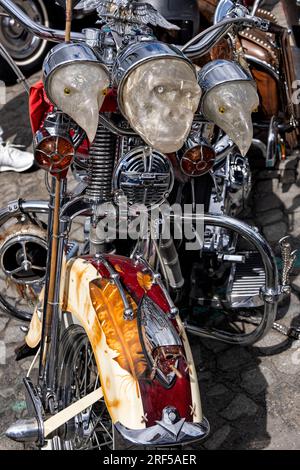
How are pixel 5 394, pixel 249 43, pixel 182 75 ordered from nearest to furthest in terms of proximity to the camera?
pixel 182 75 → pixel 5 394 → pixel 249 43

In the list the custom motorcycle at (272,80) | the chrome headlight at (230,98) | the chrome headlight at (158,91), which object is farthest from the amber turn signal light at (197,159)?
the custom motorcycle at (272,80)

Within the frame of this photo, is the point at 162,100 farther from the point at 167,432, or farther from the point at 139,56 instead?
the point at 167,432

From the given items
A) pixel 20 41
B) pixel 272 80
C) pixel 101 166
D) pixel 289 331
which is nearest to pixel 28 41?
pixel 20 41

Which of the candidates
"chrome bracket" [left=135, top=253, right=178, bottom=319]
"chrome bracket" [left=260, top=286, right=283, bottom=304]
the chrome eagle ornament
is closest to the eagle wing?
the chrome eagle ornament

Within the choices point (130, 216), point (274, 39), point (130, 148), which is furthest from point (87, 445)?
point (274, 39)

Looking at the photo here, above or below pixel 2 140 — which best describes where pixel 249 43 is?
above

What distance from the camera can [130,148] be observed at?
2.20 m

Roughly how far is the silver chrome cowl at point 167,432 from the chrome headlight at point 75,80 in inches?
33.6

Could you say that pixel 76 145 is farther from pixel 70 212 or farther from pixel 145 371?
pixel 145 371

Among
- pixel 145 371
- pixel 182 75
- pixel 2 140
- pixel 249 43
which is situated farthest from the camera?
pixel 2 140

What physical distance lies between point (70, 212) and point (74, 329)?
0.41 metres

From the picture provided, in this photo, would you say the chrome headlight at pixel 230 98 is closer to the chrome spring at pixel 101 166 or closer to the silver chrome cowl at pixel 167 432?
the chrome spring at pixel 101 166

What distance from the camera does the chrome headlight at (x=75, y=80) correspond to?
167 cm

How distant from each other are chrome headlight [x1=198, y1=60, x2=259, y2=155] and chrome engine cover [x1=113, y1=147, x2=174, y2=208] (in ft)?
1.18
